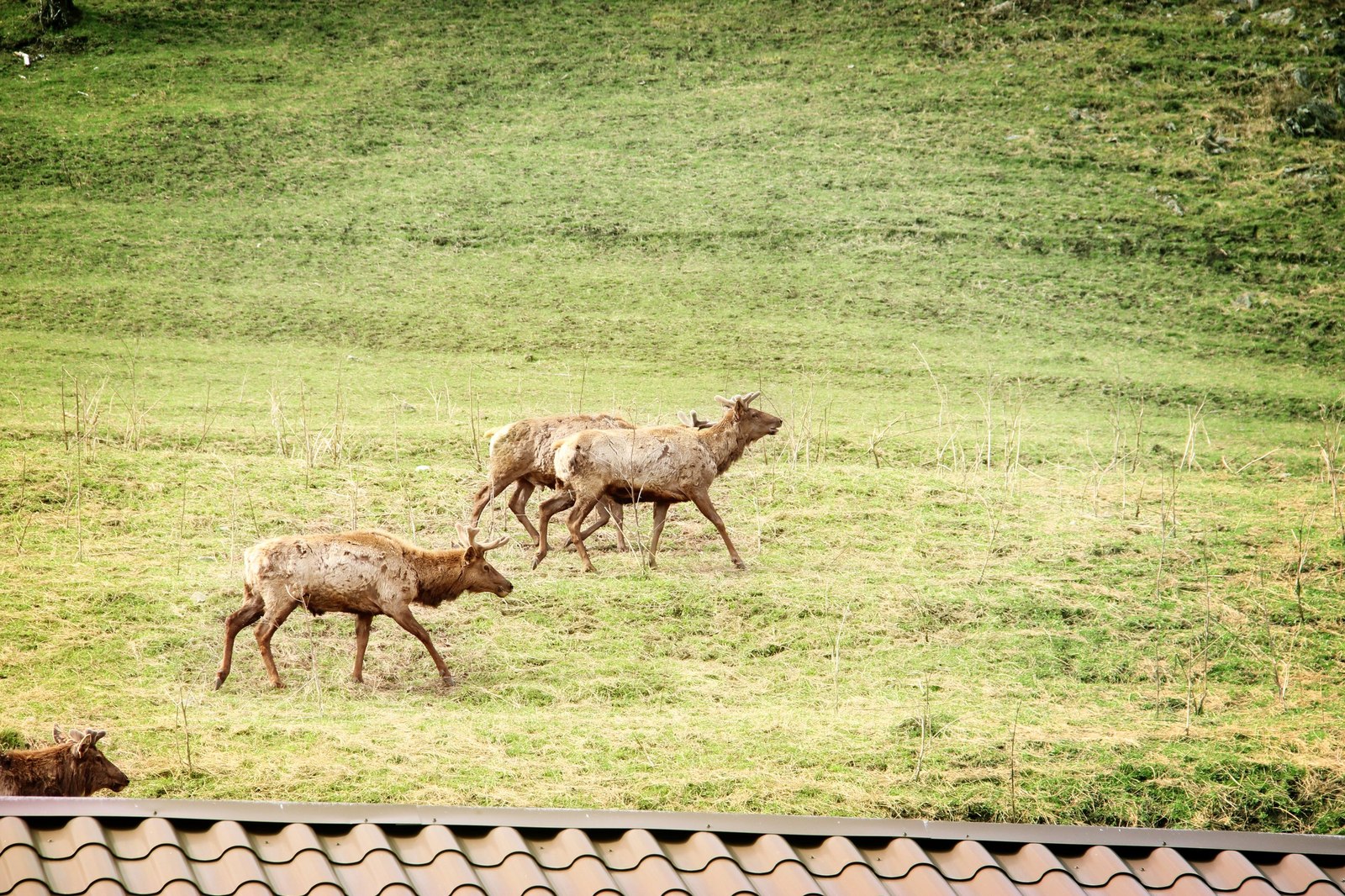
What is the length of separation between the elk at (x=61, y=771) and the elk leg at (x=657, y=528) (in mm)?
6260

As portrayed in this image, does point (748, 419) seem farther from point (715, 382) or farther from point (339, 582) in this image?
point (715, 382)

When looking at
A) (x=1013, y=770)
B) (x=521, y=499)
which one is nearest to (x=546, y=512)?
(x=521, y=499)

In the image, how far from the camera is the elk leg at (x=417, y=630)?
1115 cm

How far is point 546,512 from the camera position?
47.6 feet

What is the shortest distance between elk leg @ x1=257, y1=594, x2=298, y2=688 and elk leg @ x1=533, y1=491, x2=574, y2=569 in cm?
356

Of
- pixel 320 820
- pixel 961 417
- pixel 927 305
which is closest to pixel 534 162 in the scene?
pixel 927 305

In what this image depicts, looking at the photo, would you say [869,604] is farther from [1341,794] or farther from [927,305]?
[927,305]

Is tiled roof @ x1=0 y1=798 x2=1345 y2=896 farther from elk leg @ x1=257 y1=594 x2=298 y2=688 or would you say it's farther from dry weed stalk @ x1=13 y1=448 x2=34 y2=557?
dry weed stalk @ x1=13 y1=448 x2=34 y2=557

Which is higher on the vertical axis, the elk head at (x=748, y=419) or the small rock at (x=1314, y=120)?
the small rock at (x=1314, y=120)

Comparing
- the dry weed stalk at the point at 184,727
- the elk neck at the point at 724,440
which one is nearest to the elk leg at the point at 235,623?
the dry weed stalk at the point at 184,727

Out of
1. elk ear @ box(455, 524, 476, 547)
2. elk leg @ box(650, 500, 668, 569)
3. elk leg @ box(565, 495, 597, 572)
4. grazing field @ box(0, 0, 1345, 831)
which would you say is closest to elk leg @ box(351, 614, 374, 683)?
grazing field @ box(0, 0, 1345, 831)

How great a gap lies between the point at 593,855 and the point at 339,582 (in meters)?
6.03

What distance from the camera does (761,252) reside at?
33.4 meters

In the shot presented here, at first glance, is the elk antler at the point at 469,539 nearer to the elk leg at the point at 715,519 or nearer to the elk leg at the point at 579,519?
the elk leg at the point at 579,519
